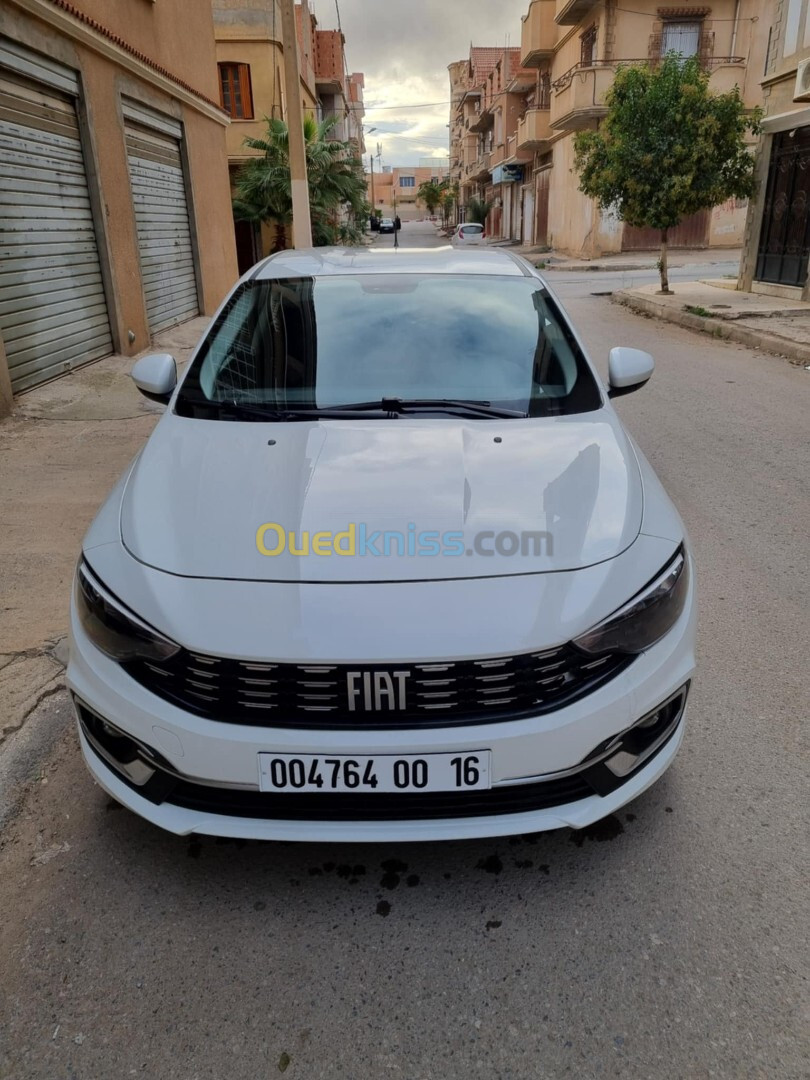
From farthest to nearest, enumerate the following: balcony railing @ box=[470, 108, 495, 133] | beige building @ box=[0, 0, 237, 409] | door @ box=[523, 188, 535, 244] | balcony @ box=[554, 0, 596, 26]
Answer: balcony railing @ box=[470, 108, 495, 133]
door @ box=[523, 188, 535, 244]
balcony @ box=[554, 0, 596, 26]
beige building @ box=[0, 0, 237, 409]

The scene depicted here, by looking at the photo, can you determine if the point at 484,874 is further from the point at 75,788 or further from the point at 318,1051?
the point at 75,788

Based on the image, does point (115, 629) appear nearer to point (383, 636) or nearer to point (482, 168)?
point (383, 636)

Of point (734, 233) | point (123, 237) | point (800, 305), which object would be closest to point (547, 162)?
point (734, 233)

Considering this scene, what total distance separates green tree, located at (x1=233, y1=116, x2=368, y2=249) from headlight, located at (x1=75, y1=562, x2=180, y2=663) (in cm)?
2169

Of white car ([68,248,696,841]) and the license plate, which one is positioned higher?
white car ([68,248,696,841])

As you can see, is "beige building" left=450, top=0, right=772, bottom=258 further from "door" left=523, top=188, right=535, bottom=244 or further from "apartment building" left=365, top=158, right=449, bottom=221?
"apartment building" left=365, top=158, right=449, bottom=221

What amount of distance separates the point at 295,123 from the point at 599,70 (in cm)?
1941

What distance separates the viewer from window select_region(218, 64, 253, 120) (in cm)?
2642

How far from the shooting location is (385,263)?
3.76 metres

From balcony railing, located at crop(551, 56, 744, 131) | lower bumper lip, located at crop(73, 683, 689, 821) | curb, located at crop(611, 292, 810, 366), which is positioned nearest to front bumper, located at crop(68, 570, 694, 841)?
lower bumper lip, located at crop(73, 683, 689, 821)

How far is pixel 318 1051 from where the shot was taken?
1806mm

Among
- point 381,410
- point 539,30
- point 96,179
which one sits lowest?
point 381,410

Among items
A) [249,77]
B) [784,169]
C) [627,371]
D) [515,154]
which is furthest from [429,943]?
[515,154]

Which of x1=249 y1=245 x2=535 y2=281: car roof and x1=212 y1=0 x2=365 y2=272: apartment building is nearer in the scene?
x1=249 y1=245 x2=535 y2=281: car roof
